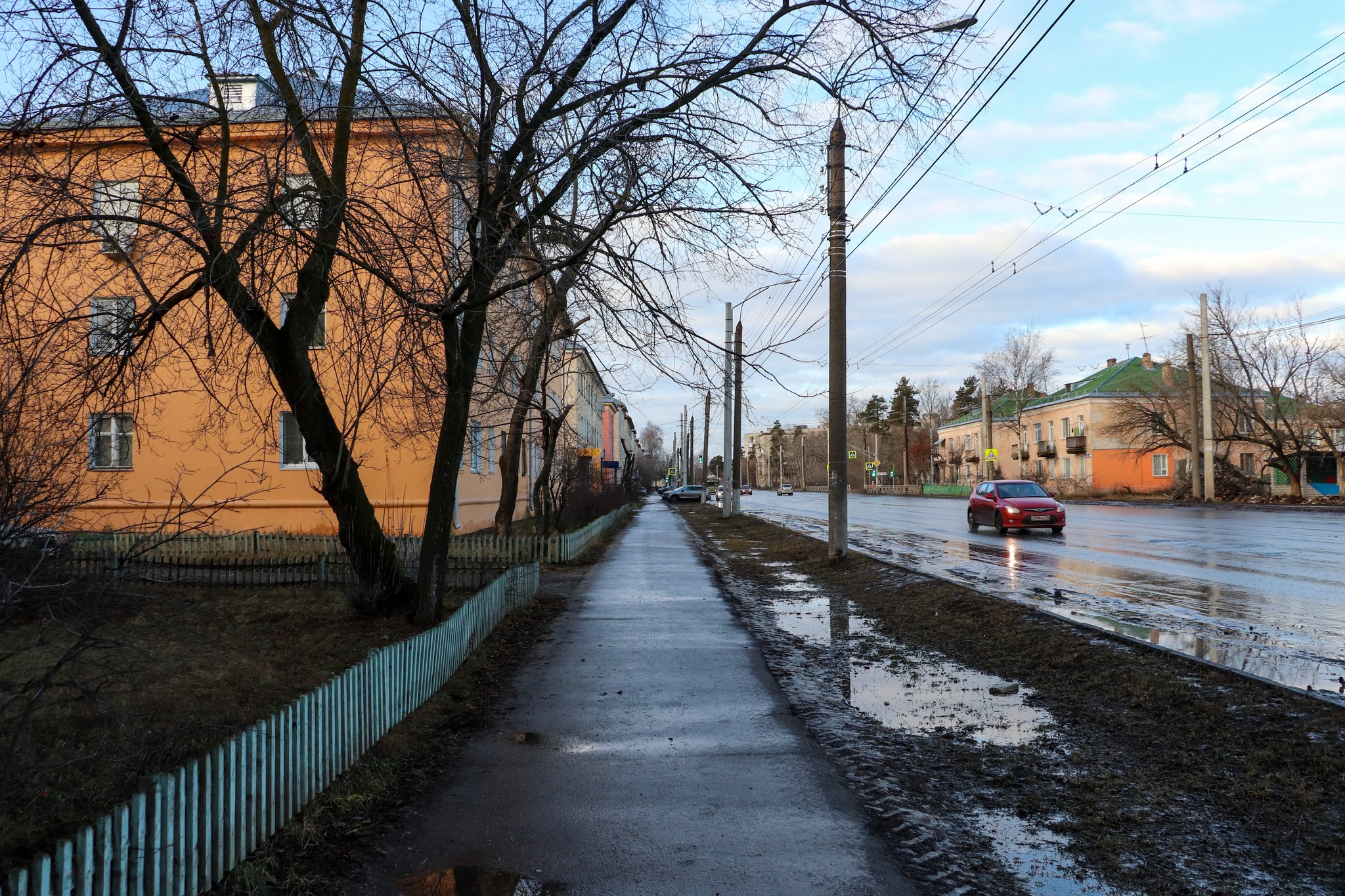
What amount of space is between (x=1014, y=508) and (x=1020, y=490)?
1655 mm

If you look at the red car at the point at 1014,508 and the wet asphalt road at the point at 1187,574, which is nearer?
the wet asphalt road at the point at 1187,574

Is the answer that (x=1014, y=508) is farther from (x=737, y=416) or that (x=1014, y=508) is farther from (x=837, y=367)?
(x=837, y=367)

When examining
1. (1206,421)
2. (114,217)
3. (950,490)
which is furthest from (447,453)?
(950,490)

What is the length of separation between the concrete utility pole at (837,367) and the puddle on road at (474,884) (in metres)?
11.6

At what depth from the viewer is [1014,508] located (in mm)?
24641

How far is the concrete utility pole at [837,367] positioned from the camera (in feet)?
51.3

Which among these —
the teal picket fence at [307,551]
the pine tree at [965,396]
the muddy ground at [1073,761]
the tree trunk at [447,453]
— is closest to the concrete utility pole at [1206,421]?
the teal picket fence at [307,551]

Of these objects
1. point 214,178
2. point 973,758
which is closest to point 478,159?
point 214,178

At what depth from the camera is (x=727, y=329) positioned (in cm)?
3331

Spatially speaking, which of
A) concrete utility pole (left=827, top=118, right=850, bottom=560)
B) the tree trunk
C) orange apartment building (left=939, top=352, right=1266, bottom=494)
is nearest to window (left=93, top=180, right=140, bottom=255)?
the tree trunk

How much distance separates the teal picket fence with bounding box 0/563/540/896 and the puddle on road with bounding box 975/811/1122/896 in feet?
11.9

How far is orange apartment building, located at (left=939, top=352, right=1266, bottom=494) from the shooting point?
2434 inches

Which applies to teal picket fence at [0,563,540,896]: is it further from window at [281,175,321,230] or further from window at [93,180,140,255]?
window at [93,180,140,255]

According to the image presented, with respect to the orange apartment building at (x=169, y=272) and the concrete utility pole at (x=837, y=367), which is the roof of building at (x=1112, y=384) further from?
the orange apartment building at (x=169, y=272)
